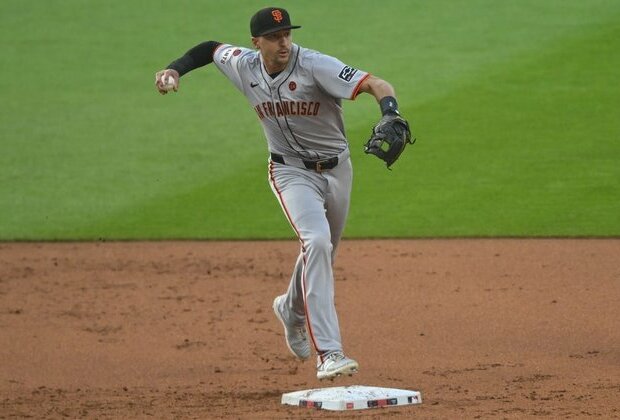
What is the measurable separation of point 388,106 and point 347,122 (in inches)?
300

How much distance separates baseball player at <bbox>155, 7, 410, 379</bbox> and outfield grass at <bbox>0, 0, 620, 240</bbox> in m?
4.12

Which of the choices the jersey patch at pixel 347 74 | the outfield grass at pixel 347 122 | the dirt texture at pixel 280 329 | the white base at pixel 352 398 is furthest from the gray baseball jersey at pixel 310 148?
the outfield grass at pixel 347 122

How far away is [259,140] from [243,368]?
6.44 metres

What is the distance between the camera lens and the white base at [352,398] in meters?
6.20

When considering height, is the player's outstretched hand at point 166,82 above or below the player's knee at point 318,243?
above

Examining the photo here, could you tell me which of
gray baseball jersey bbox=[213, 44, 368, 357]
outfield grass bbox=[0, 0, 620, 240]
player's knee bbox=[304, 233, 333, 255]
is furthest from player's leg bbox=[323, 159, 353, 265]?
outfield grass bbox=[0, 0, 620, 240]

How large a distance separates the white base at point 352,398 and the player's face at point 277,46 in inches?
67.9

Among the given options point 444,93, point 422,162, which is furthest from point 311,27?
point 422,162

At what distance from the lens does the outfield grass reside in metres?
11.4

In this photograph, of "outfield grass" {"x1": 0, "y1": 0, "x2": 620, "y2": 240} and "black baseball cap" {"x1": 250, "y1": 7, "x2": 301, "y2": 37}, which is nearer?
"black baseball cap" {"x1": 250, "y1": 7, "x2": 301, "y2": 37}

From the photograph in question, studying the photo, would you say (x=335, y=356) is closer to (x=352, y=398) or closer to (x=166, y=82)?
(x=352, y=398)

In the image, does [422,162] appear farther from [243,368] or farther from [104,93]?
[243,368]

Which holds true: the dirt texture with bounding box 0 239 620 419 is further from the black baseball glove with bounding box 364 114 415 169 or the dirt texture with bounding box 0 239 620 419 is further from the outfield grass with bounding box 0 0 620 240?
the black baseball glove with bounding box 364 114 415 169

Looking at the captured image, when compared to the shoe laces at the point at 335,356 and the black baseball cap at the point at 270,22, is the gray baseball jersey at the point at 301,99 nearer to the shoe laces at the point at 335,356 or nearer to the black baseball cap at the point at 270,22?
the black baseball cap at the point at 270,22
